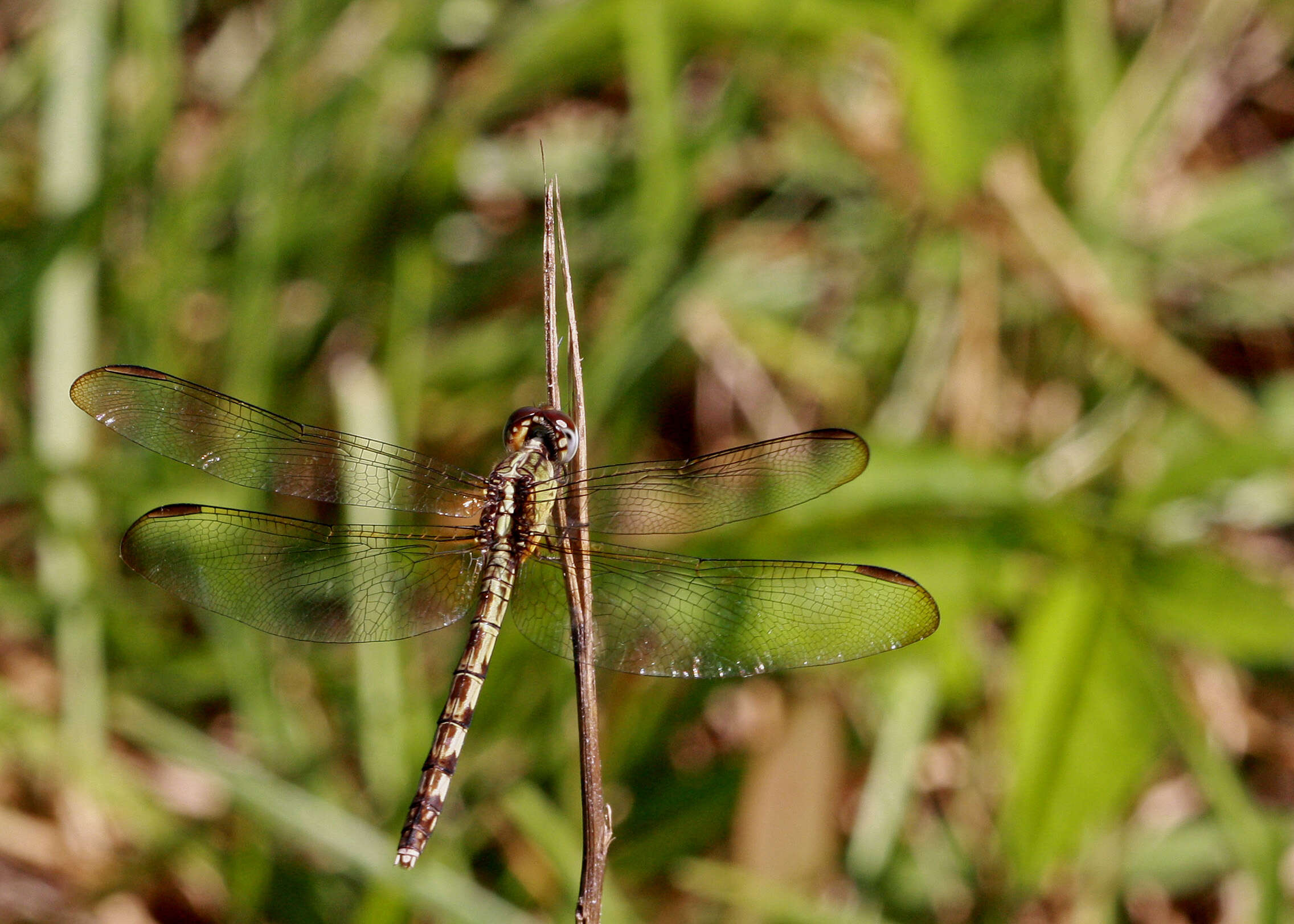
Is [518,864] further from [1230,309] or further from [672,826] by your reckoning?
[1230,309]

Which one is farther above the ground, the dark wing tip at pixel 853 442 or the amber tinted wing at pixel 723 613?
the dark wing tip at pixel 853 442

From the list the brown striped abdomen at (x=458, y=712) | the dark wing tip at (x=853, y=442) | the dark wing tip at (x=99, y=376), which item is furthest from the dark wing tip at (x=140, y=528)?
the dark wing tip at (x=853, y=442)

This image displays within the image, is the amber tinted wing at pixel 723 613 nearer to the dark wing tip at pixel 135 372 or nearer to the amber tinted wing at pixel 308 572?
the amber tinted wing at pixel 308 572

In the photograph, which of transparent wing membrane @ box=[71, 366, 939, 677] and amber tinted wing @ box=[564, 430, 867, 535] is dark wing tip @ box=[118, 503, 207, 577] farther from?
amber tinted wing @ box=[564, 430, 867, 535]

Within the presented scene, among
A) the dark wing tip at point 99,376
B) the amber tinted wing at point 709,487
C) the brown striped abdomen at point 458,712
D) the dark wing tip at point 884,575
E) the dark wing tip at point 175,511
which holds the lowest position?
the brown striped abdomen at point 458,712

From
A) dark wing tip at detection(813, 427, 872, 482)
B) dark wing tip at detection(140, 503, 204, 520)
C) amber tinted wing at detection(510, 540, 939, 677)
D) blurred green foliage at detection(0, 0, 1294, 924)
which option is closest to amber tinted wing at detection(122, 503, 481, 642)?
dark wing tip at detection(140, 503, 204, 520)

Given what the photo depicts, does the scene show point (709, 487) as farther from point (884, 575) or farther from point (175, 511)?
point (175, 511)

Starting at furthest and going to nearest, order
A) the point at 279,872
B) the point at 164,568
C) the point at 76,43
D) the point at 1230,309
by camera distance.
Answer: the point at 1230,309 < the point at 76,43 < the point at 279,872 < the point at 164,568

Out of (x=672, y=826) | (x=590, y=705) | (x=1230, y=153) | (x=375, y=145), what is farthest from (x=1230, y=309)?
(x=590, y=705)

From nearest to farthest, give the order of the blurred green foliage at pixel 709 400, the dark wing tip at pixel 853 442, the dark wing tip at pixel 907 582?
the dark wing tip at pixel 907 582 → the dark wing tip at pixel 853 442 → the blurred green foliage at pixel 709 400
